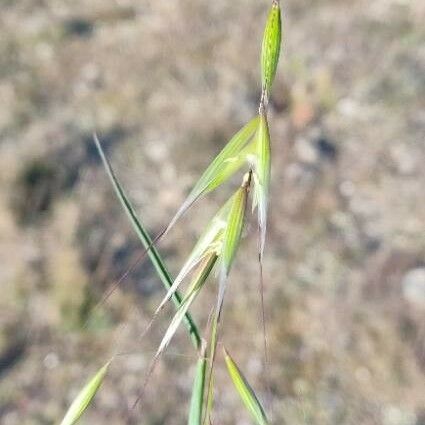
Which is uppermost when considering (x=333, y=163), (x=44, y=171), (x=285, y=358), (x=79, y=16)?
(x=79, y=16)

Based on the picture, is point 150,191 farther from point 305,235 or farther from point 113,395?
point 113,395

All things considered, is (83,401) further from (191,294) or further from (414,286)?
(414,286)

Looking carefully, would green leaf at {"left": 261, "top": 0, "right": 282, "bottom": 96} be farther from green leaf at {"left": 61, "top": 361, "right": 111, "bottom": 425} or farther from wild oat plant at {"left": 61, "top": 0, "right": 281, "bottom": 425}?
green leaf at {"left": 61, "top": 361, "right": 111, "bottom": 425}

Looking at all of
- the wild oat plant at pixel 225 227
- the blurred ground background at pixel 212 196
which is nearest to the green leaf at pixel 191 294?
the wild oat plant at pixel 225 227

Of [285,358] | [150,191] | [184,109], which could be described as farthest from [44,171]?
[285,358]

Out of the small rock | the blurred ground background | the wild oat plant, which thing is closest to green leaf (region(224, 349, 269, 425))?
the wild oat plant

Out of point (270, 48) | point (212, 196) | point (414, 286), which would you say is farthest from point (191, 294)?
point (212, 196)
